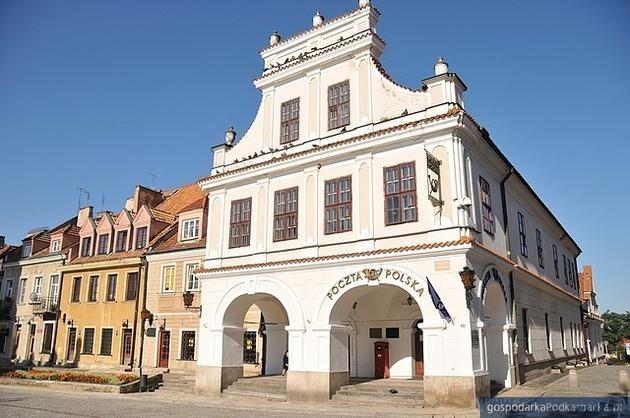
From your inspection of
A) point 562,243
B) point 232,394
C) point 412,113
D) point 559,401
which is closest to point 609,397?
point 559,401

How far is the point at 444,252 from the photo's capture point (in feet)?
50.6

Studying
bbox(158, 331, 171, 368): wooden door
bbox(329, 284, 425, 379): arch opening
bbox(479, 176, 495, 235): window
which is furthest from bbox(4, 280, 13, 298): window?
bbox(479, 176, 495, 235): window

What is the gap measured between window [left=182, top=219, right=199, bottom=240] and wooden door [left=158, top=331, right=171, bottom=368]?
17.2ft

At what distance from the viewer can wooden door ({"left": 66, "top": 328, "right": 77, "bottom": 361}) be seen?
102ft

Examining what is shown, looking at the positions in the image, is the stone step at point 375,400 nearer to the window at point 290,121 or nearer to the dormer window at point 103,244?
the window at point 290,121

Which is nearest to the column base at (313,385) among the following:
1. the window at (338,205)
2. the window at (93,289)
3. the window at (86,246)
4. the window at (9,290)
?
the window at (338,205)

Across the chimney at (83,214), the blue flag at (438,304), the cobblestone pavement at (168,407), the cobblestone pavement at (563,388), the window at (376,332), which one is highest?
the chimney at (83,214)

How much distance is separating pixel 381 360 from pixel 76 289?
21.6 metres

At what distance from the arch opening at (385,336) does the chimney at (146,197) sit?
18.5 meters

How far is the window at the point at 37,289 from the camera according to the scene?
3475 cm

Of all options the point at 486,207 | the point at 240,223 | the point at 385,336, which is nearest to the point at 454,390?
the point at 385,336

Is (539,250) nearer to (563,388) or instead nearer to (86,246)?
(563,388)

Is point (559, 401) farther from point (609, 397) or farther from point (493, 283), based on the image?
point (493, 283)

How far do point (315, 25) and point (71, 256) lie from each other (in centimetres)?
2339
